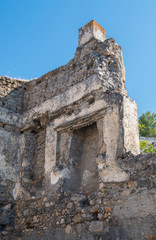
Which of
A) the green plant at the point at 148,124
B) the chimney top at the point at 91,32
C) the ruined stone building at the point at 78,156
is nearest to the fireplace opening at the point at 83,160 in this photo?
the ruined stone building at the point at 78,156

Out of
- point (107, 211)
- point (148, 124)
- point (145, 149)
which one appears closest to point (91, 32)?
point (107, 211)

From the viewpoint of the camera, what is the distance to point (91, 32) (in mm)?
7000

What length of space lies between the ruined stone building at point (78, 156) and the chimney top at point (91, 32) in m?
0.03

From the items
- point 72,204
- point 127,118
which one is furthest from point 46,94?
point 72,204

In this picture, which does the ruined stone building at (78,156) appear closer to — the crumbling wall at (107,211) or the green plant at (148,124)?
the crumbling wall at (107,211)

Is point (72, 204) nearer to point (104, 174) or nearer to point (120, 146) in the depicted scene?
point (104, 174)

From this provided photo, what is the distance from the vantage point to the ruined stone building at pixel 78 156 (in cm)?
485

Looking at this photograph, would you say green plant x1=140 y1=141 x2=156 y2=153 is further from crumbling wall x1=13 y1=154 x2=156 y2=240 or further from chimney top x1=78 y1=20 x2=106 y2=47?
crumbling wall x1=13 y1=154 x2=156 y2=240

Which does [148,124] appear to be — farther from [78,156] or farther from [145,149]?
[78,156]

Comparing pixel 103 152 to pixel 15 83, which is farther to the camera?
pixel 15 83

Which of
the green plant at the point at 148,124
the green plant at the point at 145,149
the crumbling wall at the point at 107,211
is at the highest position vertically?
the green plant at the point at 148,124

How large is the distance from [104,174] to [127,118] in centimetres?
115

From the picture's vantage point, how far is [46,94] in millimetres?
7391

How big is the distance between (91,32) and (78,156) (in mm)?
2832
